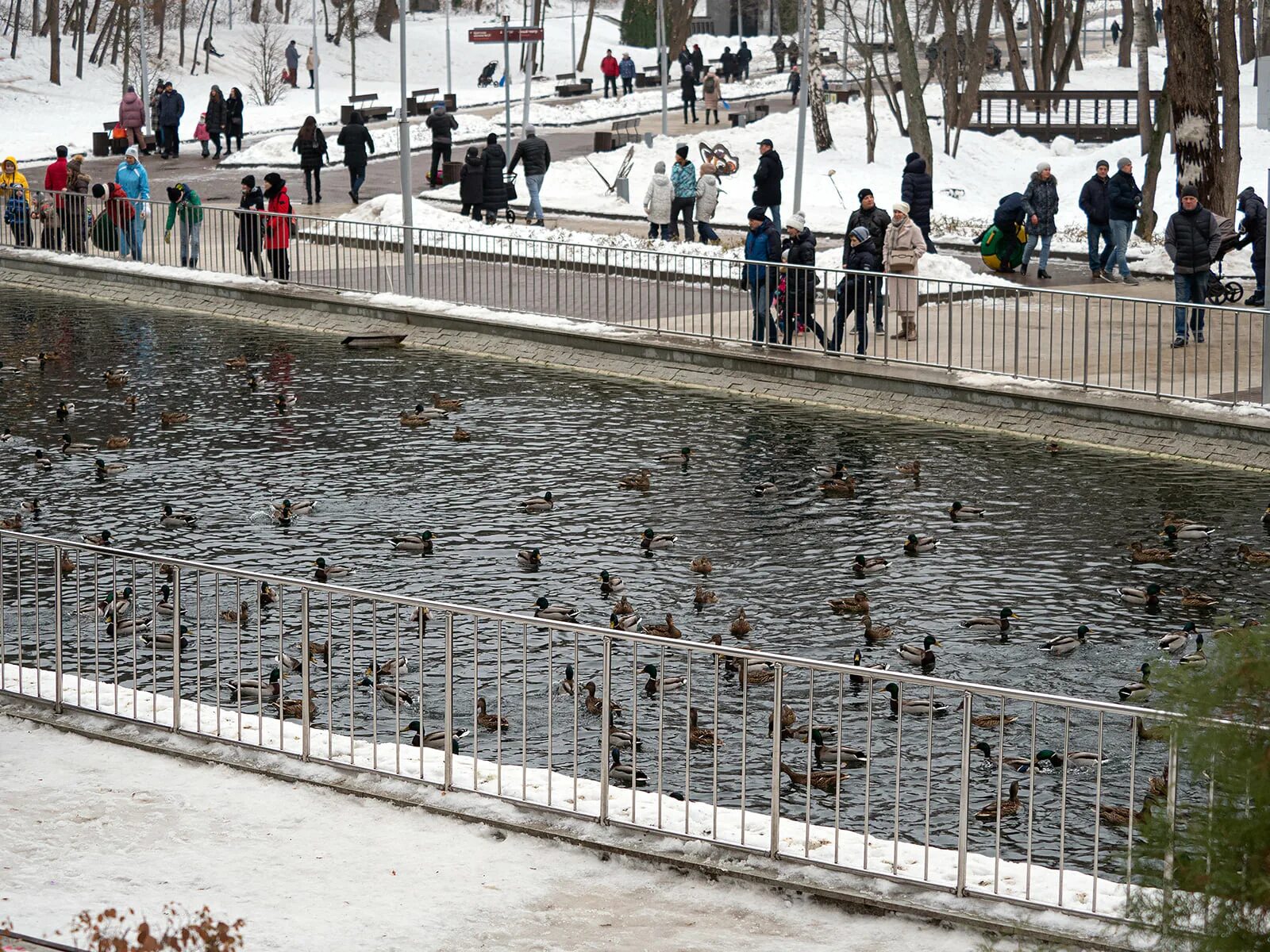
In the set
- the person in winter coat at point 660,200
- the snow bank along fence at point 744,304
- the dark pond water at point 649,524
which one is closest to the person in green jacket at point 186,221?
the snow bank along fence at point 744,304

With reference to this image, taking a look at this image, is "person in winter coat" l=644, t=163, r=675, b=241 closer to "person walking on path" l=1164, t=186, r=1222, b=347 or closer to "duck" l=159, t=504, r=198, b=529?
"person walking on path" l=1164, t=186, r=1222, b=347

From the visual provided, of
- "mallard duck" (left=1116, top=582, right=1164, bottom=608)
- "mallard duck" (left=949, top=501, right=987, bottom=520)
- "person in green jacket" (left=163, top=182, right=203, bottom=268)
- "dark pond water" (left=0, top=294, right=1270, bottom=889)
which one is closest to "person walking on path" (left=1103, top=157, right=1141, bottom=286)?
"dark pond water" (left=0, top=294, right=1270, bottom=889)

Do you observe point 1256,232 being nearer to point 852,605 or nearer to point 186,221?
point 852,605

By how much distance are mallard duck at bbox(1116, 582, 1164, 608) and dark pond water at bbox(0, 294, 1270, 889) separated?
153 mm

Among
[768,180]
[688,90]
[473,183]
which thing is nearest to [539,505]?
[768,180]

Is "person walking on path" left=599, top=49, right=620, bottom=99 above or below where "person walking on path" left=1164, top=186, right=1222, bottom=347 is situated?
above

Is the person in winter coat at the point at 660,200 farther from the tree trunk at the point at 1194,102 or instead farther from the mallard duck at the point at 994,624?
the mallard duck at the point at 994,624

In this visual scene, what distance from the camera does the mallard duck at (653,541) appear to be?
15117 millimetres

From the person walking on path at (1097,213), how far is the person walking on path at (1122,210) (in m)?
0.07

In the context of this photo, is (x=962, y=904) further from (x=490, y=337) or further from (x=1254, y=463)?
(x=490, y=337)

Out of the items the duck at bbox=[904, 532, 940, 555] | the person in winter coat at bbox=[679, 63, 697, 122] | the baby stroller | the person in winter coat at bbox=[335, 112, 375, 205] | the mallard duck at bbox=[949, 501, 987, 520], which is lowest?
the duck at bbox=[904, 532, 940, 555]

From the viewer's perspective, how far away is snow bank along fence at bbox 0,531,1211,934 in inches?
344

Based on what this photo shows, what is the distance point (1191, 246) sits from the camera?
21.2 meters

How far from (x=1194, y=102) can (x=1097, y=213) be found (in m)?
1.95
